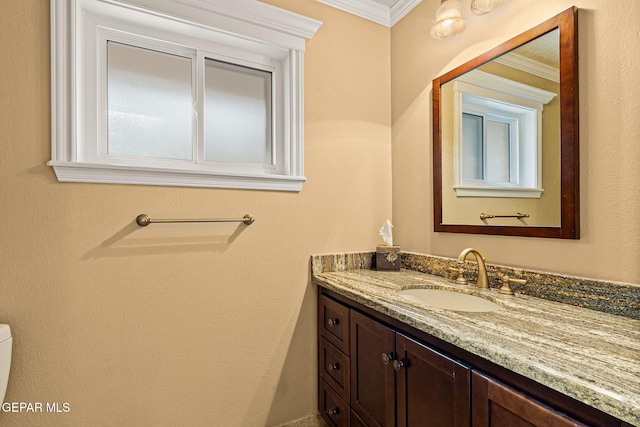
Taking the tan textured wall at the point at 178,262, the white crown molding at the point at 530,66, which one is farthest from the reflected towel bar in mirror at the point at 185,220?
the white crown molding at the point at 530,66

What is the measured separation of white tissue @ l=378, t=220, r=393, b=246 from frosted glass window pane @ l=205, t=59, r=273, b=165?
0.73 meters

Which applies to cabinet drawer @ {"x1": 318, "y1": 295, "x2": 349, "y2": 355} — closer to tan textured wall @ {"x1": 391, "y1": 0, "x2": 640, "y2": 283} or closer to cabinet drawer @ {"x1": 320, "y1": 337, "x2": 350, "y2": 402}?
cabinet drawer @ {"x1": 320, "y1": 337, "x2": 350, "y2": 402}

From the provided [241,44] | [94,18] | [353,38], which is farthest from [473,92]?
[94,18]

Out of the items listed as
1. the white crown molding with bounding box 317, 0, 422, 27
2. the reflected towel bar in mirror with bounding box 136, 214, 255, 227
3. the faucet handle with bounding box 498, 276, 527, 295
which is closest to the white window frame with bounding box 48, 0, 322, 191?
the reflected towel bar in mirror with bounding box 136, 214, 255, 227

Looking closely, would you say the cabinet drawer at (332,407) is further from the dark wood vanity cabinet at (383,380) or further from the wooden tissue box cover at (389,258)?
the wooden tissue box cover at (389,258)

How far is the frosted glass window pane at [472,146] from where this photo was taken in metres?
1.38

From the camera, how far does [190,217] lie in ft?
4.46

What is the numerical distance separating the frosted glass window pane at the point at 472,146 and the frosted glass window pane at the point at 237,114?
974 millimetres

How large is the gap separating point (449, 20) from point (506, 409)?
1.42 metres

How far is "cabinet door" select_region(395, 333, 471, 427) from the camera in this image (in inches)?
31.3

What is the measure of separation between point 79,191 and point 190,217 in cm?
41

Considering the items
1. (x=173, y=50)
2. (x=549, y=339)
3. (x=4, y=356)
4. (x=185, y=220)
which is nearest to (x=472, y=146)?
(x=549, y=339)

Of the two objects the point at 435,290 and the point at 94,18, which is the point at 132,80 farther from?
the point at 435,290

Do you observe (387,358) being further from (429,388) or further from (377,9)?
(377,9)
